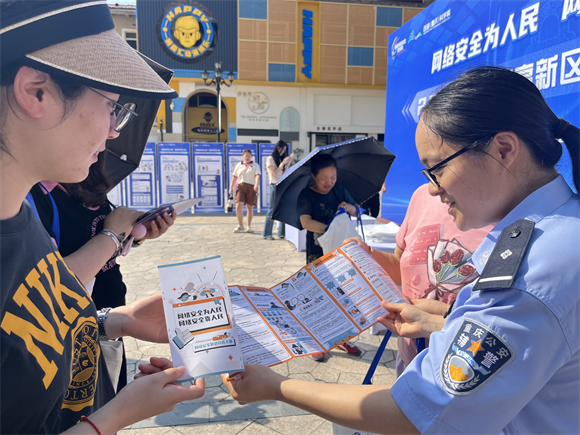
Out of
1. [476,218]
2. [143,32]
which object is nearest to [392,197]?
[476,218]

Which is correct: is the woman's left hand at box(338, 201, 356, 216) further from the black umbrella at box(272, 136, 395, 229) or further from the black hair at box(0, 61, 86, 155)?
the black hair at box(0, 61, 86, 155)

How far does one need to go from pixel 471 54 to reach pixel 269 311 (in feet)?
14.5

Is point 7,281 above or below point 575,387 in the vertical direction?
above

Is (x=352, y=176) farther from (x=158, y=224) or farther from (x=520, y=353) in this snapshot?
(x=520, y=353)

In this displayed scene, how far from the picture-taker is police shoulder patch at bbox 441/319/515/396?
691mm

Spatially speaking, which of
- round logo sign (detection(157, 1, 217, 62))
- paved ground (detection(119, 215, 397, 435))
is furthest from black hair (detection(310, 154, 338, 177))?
round logo sign (detection(157, 1, 217, 62))

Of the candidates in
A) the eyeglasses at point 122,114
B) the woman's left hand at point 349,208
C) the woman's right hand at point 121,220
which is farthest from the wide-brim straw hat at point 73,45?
the woman's left hand at point 349,208

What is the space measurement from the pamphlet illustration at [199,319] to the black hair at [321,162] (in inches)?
82.1

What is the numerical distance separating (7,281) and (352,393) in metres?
0.76

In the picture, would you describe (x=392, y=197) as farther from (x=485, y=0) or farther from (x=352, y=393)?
(x=352, y=393)

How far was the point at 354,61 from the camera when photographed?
67.8ft

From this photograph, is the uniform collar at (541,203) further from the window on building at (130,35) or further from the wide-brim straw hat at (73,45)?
the window on building at (130,35)

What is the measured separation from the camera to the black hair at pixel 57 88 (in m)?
0.62

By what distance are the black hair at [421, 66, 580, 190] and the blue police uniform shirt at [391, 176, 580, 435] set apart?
0.44ft
